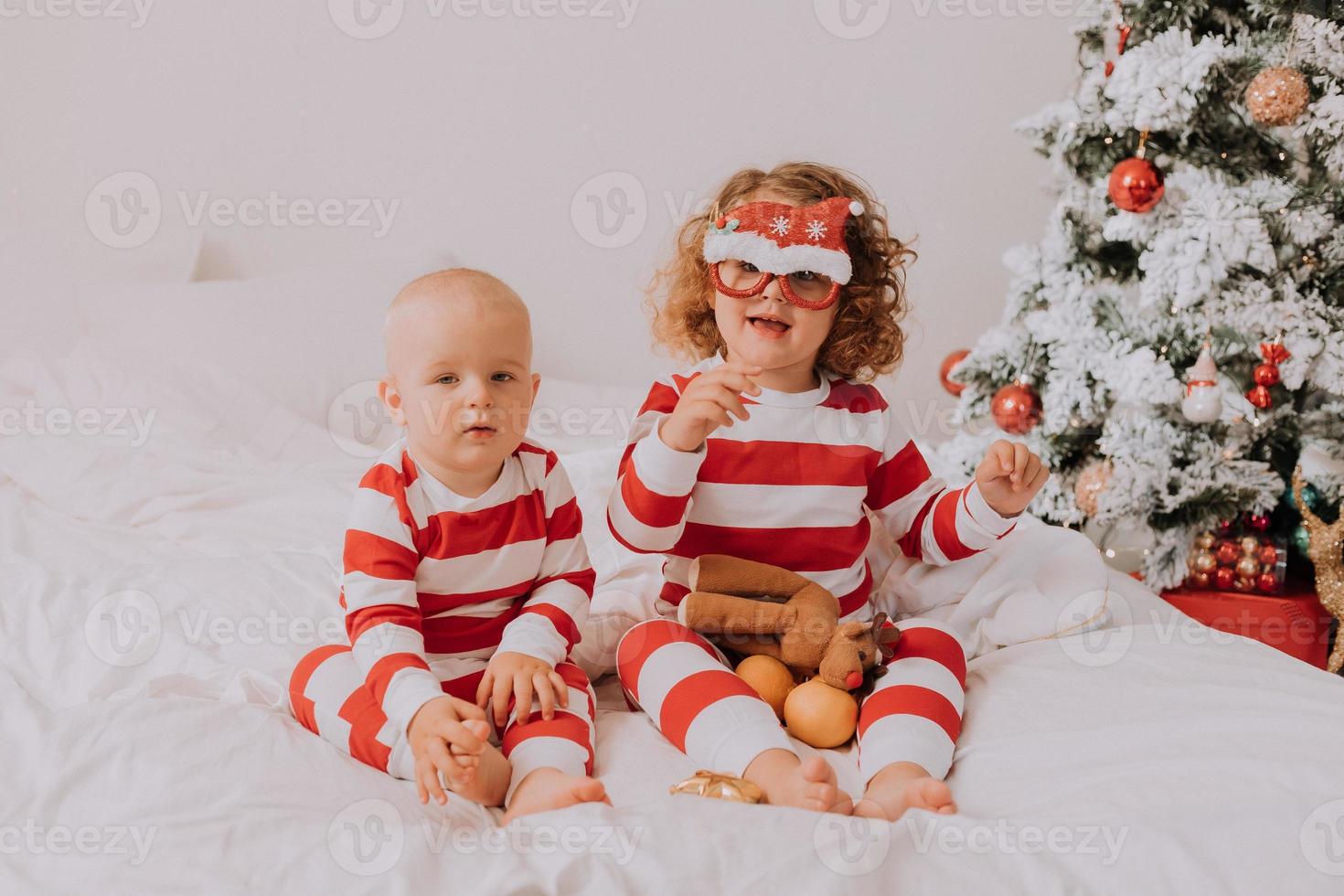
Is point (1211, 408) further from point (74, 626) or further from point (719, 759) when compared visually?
point (74, 626)

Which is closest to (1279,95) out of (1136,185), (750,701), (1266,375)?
(1136,185)

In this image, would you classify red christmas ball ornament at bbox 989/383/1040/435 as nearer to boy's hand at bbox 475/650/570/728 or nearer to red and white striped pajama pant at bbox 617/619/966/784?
red and white striped pajama pant at bbox 617/619/966/784

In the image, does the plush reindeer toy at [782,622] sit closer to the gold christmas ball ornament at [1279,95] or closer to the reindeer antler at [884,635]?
the reindeer antler at [884,635]

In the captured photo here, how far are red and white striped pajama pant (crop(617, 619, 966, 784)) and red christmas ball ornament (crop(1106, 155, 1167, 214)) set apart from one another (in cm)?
107

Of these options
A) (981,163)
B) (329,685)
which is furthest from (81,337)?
(981,163)

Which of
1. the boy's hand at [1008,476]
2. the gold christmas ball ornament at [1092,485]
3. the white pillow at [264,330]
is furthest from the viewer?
the white pillow at [264,330]

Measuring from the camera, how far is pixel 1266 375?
1960 mm

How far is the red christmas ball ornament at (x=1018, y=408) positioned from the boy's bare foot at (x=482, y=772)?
4.69 ft

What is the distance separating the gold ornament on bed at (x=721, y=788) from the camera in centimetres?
98

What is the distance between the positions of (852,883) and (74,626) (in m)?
1.09

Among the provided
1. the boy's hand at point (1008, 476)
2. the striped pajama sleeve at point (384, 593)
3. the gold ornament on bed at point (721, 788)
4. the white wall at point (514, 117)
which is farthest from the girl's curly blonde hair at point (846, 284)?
the white wall at point (514, 117)

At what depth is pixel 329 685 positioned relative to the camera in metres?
1.12

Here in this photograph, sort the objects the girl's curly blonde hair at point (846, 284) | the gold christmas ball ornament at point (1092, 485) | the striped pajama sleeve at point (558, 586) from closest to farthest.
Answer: the striped pajama sleeve at point (558, 586), the girl's curly blonde hair at point (846, 284), the gold christmas ball ornament at point (1092, 485)

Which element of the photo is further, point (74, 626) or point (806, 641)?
point (74, 626)
